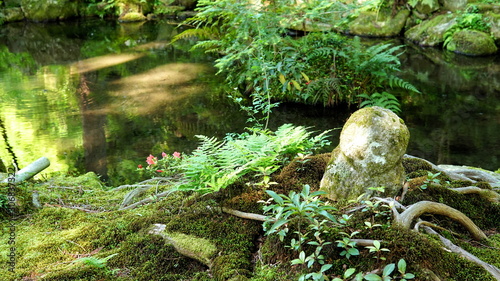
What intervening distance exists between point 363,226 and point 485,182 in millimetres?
1677

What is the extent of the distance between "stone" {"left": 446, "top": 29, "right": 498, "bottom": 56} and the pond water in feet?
1.78

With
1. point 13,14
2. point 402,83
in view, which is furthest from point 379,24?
point 13,14

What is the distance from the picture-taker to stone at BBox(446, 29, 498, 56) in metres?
13.2

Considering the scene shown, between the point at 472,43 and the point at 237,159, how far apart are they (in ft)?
41.8

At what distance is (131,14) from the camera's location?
2183 cm

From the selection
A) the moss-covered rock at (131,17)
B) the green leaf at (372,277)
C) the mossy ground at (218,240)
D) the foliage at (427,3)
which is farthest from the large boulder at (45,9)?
the green leaf at (372,277)

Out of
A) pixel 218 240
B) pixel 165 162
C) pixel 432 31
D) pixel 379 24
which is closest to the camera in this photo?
pixel 218 240

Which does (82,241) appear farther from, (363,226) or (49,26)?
(49,26)

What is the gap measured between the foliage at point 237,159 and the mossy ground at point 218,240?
17 centimetres

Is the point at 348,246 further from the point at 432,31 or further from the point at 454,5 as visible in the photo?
the point at 454,5

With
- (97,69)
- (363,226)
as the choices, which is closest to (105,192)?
(363,226)

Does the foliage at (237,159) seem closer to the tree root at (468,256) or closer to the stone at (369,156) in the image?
the stone at (369,156)

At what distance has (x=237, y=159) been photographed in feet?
10.2

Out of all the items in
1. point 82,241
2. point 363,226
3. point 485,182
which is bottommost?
point 82,241
